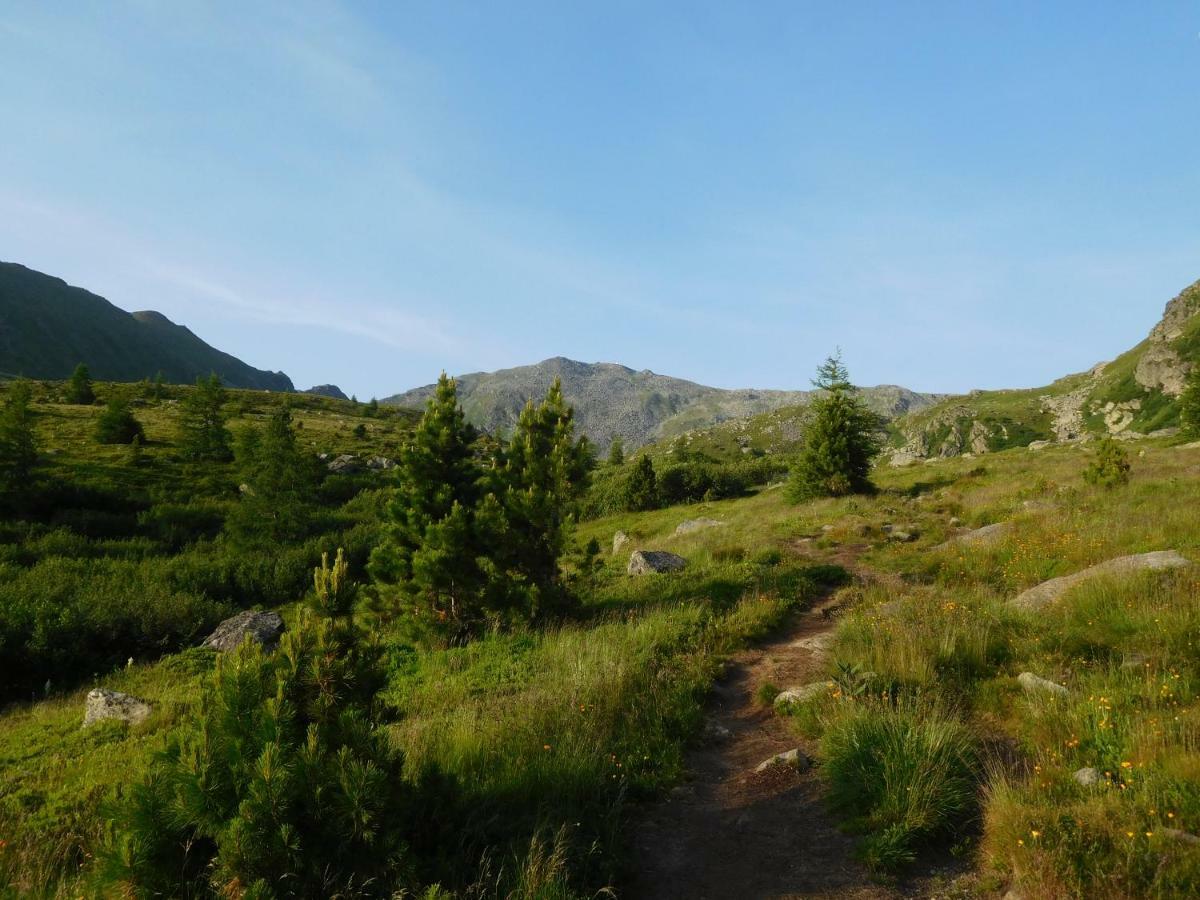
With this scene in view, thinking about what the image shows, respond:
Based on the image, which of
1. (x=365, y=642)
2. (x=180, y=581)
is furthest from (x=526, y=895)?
(x=180, y=581)

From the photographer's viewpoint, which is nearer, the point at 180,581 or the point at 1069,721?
the point at 1069,721

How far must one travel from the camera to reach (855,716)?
599cm

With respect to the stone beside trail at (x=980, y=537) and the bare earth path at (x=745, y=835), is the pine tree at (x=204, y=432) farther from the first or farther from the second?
the bare earth path at (x=745, y=835)

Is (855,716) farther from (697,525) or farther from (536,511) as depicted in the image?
(697,525)

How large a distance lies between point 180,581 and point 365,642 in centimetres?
2154

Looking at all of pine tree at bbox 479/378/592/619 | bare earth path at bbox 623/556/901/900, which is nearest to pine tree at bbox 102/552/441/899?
bare earth path at bbox 623/556/901/900

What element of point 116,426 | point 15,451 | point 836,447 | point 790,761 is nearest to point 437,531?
point 790,761

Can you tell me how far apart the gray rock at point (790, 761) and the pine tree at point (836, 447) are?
22.4 meters

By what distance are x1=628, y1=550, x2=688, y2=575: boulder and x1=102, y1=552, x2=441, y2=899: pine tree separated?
12599 millimetres

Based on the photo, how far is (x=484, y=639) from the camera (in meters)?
12.0

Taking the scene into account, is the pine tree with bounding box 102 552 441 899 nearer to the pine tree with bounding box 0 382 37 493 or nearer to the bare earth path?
the bare earth path

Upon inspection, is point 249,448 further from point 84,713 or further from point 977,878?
point 977,878

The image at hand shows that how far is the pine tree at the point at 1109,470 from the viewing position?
18531 mm

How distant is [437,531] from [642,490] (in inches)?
1143
